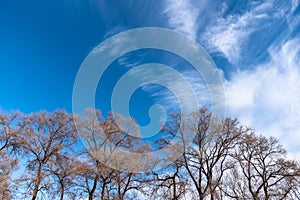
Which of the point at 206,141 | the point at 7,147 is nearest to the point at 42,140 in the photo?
A: the point at 7,147

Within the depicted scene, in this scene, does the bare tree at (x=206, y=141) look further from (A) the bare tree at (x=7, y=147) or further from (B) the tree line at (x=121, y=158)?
(A) the bare tree at (x=7, y=147)

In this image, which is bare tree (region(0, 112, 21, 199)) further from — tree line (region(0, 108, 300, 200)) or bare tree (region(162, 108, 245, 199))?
bare tree (region(162, 108, 245, 199))

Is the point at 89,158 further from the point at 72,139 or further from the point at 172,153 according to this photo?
the point at 172,153

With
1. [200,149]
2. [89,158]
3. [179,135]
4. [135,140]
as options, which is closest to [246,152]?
[200,149]

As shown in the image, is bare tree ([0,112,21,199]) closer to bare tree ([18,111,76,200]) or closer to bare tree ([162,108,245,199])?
bare tree ([18,111,76,200])

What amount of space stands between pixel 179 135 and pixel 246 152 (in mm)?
7212

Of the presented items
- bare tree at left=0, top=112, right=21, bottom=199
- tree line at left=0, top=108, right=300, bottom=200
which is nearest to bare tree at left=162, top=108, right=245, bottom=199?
tree line at left=0, top=108, right=300, bottom=200

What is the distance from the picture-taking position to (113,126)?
68.1 ft

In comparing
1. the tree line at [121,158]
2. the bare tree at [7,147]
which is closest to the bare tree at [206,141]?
the tree line at [121,158]

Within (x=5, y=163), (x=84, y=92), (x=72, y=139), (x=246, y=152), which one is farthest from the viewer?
(x=246, y=152)

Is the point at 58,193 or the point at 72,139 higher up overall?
the point at 72,139

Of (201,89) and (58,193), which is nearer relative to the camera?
(201,89)

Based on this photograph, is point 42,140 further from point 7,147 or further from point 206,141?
point 206,141

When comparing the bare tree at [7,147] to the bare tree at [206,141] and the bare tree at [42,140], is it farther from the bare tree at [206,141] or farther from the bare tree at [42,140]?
the bare tree at [206,141]
